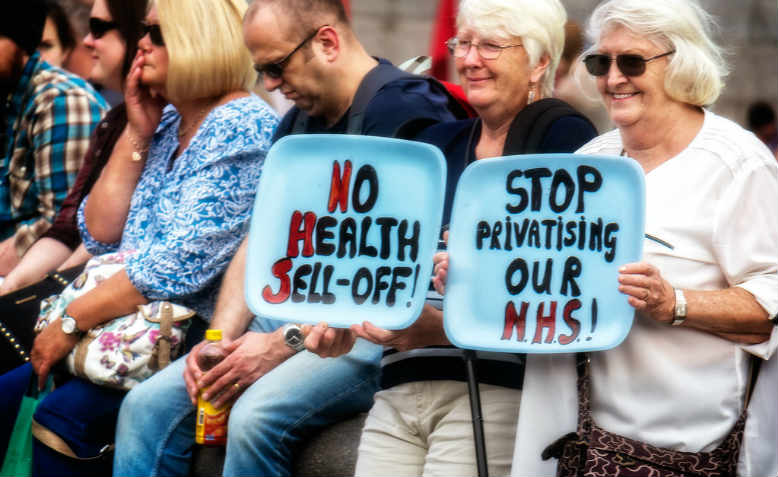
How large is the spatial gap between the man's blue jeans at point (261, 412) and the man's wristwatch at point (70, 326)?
40 cm

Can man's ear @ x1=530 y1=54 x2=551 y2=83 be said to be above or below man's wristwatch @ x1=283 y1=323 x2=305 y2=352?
above

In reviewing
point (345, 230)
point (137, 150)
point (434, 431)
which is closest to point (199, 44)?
point (137, 150)

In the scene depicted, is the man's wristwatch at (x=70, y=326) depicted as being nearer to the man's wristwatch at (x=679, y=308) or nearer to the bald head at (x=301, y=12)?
the bald head at (x=301, y=12)

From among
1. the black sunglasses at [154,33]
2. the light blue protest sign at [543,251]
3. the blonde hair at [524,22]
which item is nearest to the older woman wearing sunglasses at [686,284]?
the light blue protest sign at [543,251]

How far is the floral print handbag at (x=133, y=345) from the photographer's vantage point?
Result: 4062mm

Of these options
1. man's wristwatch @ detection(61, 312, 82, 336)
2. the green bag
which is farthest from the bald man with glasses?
the green bag

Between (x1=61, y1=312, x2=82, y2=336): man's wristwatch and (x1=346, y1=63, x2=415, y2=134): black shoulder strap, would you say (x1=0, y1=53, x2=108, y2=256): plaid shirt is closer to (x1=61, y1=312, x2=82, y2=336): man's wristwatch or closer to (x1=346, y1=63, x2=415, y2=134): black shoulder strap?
(x1=61, y1=312, x2=82, y2=336): man's wristwatch

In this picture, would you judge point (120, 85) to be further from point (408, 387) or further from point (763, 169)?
point (763, 169)

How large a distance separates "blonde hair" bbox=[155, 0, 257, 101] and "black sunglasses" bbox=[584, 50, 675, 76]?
1.71 meters

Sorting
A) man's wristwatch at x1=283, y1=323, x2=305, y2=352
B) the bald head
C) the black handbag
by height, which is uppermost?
the bald head

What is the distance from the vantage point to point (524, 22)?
353cm

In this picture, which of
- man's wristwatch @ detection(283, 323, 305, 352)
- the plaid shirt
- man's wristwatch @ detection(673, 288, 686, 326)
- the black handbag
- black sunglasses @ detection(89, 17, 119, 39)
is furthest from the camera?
the plaid shirt

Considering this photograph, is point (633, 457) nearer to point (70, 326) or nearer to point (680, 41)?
point (680, 41)

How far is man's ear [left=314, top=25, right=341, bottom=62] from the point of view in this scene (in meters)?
4.12
